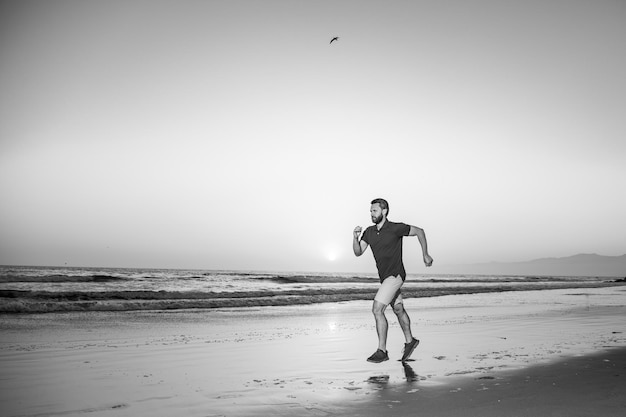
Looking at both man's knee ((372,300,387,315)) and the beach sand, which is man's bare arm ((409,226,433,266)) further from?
the beach sand

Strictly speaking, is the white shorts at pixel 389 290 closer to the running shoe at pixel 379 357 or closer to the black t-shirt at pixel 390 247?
the black t-shirt at pixel 390 247

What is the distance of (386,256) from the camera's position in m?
7.54

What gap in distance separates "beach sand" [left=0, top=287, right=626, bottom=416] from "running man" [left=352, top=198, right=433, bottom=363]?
51cm

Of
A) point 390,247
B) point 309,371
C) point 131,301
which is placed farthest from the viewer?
point 131,301

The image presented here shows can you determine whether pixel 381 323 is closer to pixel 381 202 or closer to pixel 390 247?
pixel 390 247

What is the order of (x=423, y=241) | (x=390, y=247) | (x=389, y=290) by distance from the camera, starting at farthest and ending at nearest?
(x=390, y=247)
(x=389, y=290)
(x=423, y=241)

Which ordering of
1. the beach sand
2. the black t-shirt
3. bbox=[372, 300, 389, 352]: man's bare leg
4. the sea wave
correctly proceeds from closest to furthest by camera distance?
the beach sand, bbox=[372, 300, 389, 352]: man's bare leg, the black t-shirt, the sea wave

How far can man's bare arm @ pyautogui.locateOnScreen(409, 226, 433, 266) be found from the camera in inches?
284

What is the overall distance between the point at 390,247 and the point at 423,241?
1.63ft

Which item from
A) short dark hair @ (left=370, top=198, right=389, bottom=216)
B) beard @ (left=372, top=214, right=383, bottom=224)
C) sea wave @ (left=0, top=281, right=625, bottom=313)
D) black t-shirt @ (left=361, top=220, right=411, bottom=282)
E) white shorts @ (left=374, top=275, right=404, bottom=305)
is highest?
short dark hair @ (left=370, top=198, right=389, bottom=216)

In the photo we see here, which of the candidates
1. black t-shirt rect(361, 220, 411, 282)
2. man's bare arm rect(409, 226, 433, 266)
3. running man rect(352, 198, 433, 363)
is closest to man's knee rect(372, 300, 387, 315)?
running man rect(352, 198, 433, 363)

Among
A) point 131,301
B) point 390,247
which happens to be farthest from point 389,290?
point 131,301

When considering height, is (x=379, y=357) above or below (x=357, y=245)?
below

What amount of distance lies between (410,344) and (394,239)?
61.0 inches
